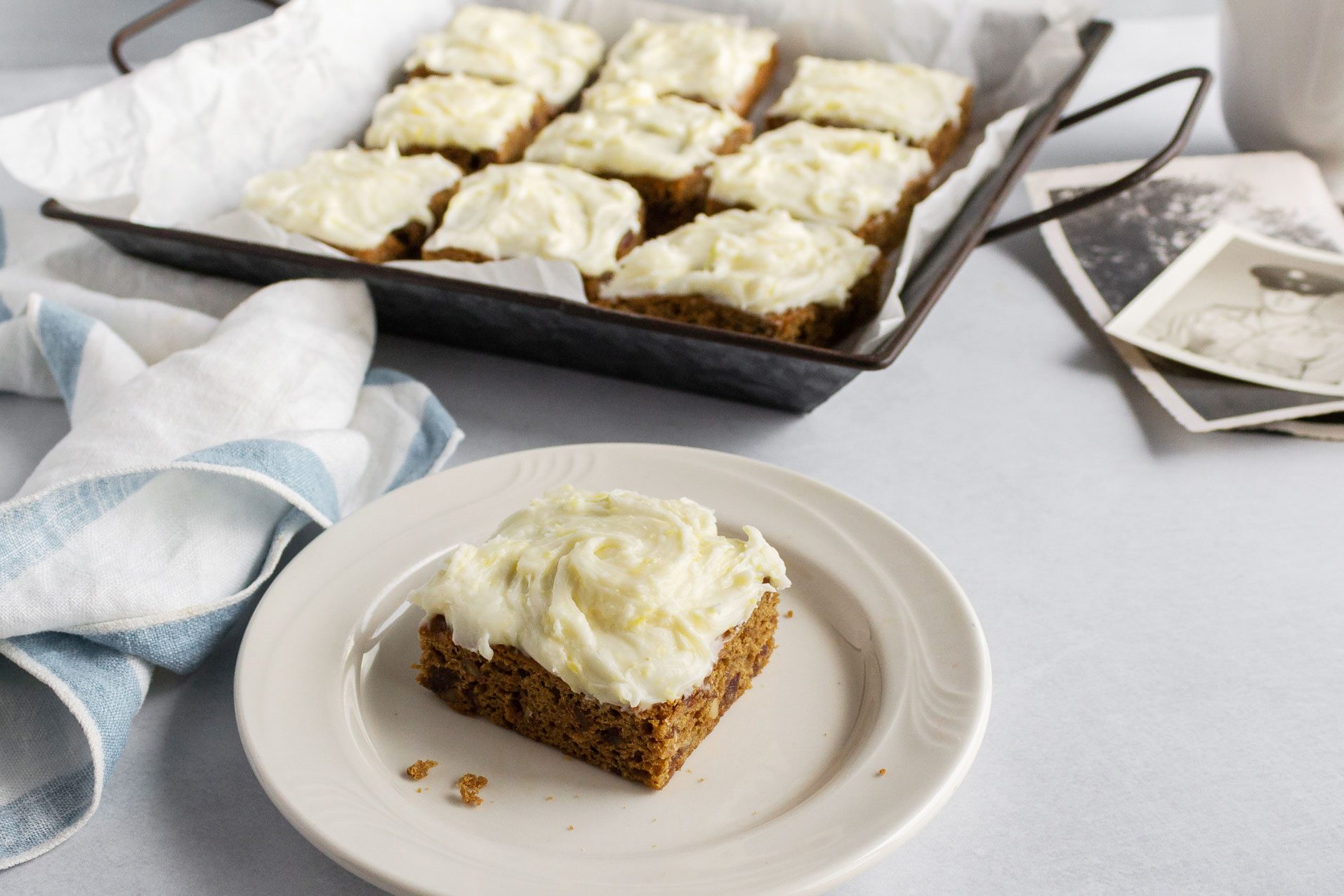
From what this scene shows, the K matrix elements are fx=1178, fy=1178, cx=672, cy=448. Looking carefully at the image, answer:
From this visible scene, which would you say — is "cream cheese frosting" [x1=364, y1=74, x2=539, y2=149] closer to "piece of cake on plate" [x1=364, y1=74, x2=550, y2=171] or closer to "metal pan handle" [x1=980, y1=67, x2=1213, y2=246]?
"piece of cake on plate" [x1=364, y1=74, x2=550, y2=171]

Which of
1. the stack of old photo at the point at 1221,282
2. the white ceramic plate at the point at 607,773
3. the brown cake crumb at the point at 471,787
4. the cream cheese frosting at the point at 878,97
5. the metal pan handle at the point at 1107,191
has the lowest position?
the brown cake crumb at the point at 471,787

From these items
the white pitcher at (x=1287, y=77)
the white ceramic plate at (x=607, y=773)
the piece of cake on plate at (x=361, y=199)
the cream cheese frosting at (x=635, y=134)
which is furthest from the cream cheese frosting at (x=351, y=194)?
the white pitcher at (x=1287, y=77)

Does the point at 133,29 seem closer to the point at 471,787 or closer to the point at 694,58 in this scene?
the point at 694,58

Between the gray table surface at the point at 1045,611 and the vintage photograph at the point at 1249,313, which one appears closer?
the gray table surface at the point at 1045,611

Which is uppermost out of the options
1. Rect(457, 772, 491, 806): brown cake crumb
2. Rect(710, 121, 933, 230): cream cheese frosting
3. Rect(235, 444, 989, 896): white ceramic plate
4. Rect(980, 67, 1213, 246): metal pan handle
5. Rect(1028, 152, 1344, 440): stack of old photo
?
Rect(980, 67, 1213, 246): metal pan handle

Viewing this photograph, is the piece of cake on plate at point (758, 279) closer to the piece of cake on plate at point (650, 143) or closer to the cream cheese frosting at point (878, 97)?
the piece of cake on plate at point (650, 143)

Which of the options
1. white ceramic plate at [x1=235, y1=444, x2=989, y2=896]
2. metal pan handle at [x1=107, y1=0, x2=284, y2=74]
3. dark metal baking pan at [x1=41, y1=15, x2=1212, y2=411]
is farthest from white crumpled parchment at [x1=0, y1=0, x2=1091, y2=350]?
white ceramic plate at [x1=235, y1=444, x2=989, y2=896]

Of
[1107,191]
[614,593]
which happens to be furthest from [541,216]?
[614,593]
